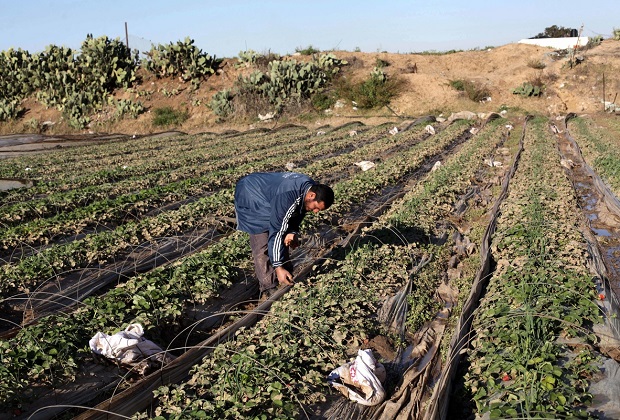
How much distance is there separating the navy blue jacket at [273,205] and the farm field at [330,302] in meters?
0.64

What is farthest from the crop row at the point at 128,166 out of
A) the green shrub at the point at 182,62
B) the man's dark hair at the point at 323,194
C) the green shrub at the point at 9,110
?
the green shrub at the point at 9,110

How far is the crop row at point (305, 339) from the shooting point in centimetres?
397

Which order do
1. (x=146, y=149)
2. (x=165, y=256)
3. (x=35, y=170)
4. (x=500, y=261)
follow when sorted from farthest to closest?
(x=146, y=149) → (x=35, y=170) → (x=165, y=256) → (x=500, y=261)

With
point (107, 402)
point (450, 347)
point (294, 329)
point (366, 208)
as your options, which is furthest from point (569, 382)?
point (366, 208)

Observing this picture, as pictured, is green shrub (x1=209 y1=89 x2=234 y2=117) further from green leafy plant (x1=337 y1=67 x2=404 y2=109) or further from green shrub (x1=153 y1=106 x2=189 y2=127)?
green leafy plant (x1=337 y1=67 x2=404 y2=109)

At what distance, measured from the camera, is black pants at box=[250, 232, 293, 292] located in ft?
19.8

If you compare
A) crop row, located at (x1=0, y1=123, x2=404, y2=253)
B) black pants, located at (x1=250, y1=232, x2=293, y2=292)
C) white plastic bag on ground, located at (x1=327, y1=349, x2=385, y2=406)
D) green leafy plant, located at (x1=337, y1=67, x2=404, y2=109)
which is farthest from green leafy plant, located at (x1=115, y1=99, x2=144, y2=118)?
white plastic bag on ground, located at (x1=327, y1=349, x2=385, y2=406)

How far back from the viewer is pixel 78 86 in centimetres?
3356

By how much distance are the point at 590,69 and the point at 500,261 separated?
3005 centimetres

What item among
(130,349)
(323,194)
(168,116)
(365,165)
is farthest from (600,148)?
(168,116)

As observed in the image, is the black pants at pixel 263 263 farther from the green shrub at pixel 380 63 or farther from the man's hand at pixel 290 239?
the green shrub at pixel 380 63

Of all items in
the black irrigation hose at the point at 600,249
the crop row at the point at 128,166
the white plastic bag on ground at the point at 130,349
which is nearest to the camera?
the white plastic bag on ground at the point at 130,349

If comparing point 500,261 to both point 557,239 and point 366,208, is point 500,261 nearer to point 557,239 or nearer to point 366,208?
point 557,239

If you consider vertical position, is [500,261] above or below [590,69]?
below
